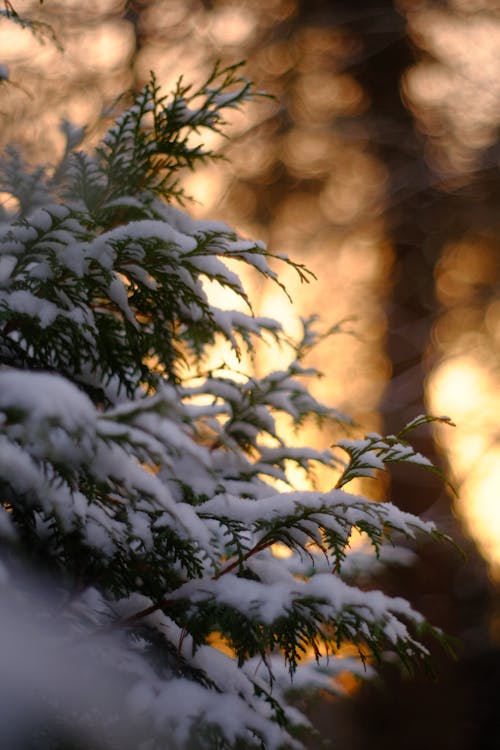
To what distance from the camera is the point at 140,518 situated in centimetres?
186

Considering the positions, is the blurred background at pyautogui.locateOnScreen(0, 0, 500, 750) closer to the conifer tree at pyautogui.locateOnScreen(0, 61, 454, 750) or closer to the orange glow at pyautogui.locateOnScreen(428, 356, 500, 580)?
the orange glow at pyautogui.locateOnScreen(428, 356, 500, 580)

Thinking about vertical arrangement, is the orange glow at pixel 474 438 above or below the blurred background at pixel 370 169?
below

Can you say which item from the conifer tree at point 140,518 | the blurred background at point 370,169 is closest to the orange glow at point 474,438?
the blurred background at point 370,169

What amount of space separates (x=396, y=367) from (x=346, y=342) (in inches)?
37.3

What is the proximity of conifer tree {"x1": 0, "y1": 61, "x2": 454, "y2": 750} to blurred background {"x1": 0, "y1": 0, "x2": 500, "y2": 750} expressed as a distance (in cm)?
485

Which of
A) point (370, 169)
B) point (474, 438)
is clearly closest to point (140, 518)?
point (474, 438)

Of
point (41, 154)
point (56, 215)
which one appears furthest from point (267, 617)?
point (41, 154)

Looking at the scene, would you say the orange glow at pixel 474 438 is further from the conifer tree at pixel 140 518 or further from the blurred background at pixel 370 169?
the conifer tree at pixel 140 518

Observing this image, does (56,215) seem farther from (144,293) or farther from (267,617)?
(267,617)

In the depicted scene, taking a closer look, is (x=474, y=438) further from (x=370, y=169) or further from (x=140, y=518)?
(x=140, y=518)

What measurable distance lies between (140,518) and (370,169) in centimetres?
647

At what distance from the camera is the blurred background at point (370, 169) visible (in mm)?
7008

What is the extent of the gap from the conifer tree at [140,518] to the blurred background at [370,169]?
15.9 ft

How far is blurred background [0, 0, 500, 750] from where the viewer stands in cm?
701
